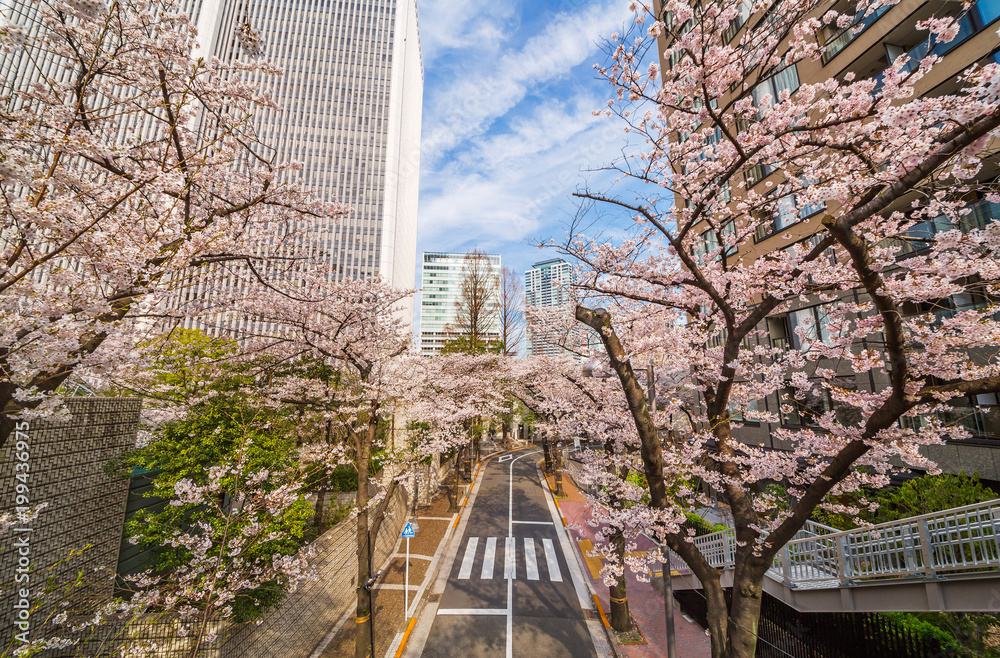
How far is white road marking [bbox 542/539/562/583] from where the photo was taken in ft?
46.8

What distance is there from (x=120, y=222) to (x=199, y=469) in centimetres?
531

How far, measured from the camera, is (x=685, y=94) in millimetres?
5453

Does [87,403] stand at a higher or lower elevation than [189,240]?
lower

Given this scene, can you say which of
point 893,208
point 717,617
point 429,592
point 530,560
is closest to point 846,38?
point 893,208

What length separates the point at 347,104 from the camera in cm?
7156

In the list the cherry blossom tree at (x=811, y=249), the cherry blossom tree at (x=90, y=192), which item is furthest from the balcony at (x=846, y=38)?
the cherry blossom tree at (x=90, y=192)

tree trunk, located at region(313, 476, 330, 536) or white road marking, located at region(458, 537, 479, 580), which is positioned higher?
tree trunk, located at region(313, 476, 330, 536)

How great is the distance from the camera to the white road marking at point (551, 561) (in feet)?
46.8

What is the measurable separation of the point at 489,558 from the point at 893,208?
67.1 feet

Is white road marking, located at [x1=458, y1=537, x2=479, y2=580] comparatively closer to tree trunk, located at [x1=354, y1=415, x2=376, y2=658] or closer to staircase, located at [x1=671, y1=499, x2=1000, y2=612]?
tree trunk, located at [x1=354, y1=415, x2=376, y2=658]

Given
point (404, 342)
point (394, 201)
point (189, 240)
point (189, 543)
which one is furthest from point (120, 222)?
point (394, 201)

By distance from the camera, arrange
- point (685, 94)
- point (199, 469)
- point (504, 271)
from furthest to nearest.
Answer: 1. point (504, 271)
2. point (199, 469)
3. point (685, 94)

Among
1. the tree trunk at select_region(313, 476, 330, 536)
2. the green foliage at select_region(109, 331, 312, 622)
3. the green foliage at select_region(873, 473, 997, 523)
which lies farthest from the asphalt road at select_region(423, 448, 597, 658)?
the green foliage at select_region(873, 473, 997, 523)

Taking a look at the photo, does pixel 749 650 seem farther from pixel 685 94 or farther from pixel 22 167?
pixel 22 167
